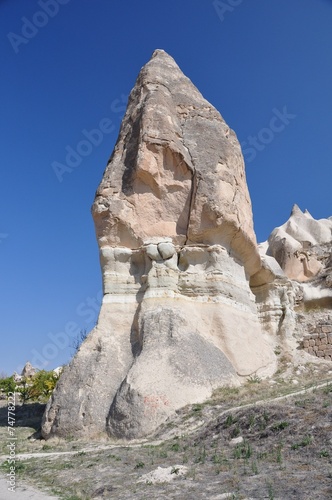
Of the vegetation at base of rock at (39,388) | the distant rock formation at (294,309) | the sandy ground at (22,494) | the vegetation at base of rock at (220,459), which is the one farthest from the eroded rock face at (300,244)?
the sandy ground at (22,494)

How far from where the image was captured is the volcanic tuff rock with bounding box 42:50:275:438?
10117 millimetres

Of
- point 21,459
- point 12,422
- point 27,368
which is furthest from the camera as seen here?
point 27,368

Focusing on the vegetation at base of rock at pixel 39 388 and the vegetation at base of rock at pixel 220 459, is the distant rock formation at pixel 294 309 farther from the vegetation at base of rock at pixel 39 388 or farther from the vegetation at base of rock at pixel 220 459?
the vegetation at base of rock at pixel 39 388

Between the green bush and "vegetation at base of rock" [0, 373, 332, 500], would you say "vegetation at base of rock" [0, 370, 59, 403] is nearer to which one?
the green bush

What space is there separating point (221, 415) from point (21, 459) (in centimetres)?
346

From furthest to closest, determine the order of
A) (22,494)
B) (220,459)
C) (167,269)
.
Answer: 1. (167,269)
2. (220,459)
3. (22,494)

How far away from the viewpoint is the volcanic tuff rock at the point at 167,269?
10117 millimetres

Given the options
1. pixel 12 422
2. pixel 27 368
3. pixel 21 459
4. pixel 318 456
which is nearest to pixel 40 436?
pixel 12 422

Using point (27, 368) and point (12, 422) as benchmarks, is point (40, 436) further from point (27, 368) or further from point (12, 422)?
point (27, 368)

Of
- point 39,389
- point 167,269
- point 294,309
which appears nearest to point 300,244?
point 294,309

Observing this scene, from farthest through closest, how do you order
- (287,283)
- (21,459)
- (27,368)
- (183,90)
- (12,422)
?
1. (27,368)
2. (287,283)
3. (183,90)
4. (12,422)
5. (21,459)

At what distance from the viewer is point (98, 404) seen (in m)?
10.0

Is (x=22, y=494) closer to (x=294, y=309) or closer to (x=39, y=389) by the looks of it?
(x=39, y=389)

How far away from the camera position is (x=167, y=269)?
12156 mm
